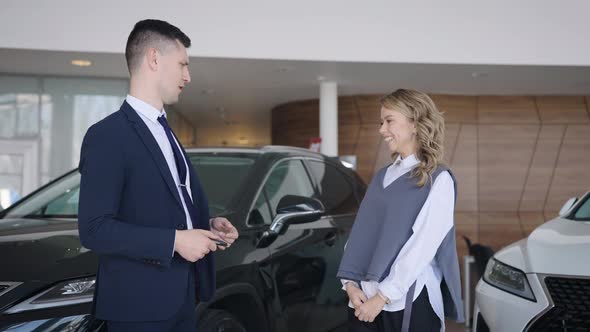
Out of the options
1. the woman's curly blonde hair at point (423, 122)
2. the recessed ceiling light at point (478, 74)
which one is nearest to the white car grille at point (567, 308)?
the woman's curly blonde hair at point (423, 122)

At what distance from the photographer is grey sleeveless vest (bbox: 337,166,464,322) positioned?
211cm

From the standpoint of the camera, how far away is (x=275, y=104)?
41.0 ft

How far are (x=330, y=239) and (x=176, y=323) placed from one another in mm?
1838

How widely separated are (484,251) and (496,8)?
331 centimetres

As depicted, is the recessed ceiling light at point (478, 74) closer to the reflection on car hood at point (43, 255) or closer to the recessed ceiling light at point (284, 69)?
the recessed ceiling light at point (284, 69)

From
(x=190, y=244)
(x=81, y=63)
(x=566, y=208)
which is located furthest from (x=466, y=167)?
(x=190, y=244)

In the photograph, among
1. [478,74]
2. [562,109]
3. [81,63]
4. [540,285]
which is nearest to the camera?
[540,285]

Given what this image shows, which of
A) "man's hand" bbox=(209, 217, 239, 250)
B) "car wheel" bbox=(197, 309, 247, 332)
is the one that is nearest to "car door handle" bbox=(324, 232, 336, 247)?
"car wheel" bbox=(197, 309, 247, 332)

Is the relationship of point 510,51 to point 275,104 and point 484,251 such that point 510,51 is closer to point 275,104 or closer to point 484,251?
point 484,251

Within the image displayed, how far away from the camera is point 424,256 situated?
2064mm

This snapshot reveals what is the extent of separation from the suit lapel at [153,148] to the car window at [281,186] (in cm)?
131

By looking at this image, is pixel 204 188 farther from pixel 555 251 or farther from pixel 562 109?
pixel 562 109

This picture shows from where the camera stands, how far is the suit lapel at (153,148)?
66.3 inches

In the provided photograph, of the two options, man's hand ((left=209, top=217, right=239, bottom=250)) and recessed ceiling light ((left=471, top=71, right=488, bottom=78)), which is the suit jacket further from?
recessed ceiling light ((left=471, top=71, right=488, bottom=78))
